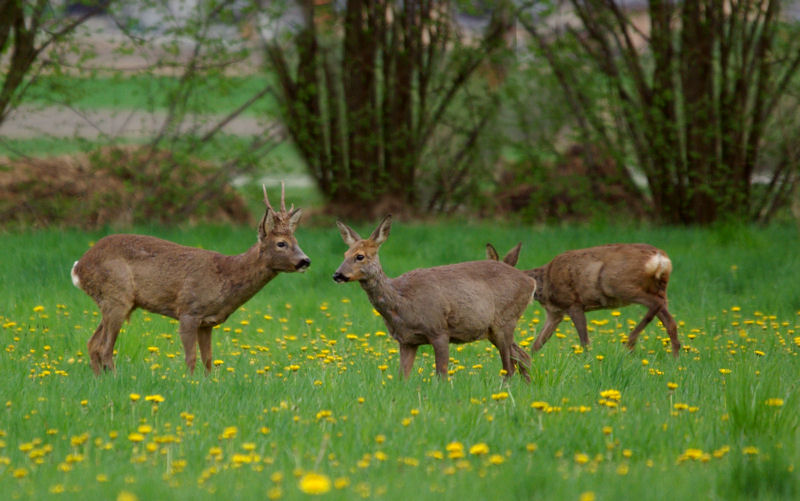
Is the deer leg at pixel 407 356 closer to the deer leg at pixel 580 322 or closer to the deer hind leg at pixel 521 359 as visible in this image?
the deer hind leg at pixel 521 359

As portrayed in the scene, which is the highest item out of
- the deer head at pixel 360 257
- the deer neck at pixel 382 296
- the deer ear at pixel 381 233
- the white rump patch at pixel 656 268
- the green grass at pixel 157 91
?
the green grass at pixel 157 91

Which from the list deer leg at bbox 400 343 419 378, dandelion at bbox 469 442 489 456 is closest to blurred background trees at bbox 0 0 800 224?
deer leg at bbox 400 343 419 378

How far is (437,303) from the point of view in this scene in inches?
280

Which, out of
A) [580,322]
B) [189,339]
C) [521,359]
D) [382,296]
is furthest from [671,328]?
[189,339]

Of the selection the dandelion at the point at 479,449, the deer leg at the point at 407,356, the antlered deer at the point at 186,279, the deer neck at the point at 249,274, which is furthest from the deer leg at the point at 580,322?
the dandelion at the point at 479,449

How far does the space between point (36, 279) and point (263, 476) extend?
7155 millimetres

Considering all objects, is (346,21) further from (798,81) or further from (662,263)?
(662,263)

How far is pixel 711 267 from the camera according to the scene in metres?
11.9

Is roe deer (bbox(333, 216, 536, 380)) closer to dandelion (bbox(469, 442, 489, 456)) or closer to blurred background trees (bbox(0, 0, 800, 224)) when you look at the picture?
dandelion (bbox(469, 442, 489, 456))

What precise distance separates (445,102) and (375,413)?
11.0 m

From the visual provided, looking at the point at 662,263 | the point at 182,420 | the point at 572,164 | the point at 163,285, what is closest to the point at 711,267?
the point at 662,263

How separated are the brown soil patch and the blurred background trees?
53mm

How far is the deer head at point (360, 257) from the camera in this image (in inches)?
276

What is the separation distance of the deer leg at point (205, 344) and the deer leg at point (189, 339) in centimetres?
18
